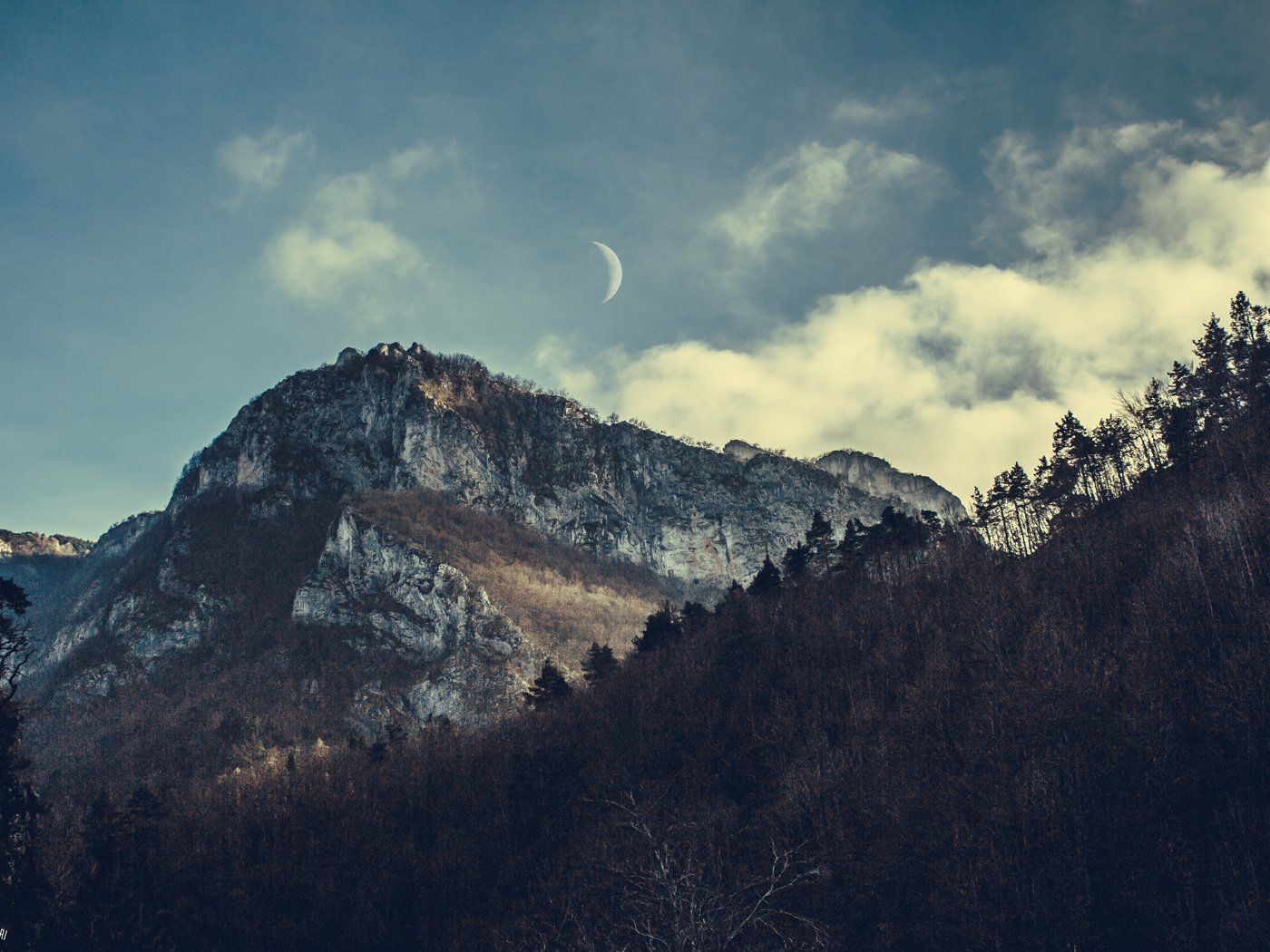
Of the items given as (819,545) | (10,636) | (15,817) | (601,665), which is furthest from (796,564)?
(15,817)

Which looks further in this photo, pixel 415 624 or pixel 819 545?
pixel 415 624

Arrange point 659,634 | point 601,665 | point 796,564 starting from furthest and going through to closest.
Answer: point 601,665 < point 659,634 < point 796,564

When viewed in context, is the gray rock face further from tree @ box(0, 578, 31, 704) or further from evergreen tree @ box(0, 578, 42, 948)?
tree @ box(0, 578, 31, 704)

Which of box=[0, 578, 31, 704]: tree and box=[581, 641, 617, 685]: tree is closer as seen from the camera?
box=[0, 578, 31, 704]: tree

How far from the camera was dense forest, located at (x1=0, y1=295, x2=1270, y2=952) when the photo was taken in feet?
131

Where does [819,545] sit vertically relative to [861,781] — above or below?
above

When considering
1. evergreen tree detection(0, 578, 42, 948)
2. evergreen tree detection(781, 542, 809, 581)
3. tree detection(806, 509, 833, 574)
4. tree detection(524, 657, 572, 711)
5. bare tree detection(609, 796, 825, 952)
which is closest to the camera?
evergreen tree detection(0, 578, 42, 948)

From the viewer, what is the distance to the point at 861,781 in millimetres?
55094

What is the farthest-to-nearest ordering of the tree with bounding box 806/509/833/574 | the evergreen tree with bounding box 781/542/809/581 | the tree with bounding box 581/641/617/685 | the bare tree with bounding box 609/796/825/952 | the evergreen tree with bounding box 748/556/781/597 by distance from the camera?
the tree with bounding box 806/509/833/574
the tree with bounding box 581/641/617/685
the evergreen tree with bounding box 781/542/809/581
the evergreen tree with bounding box 748/556/781/597
the bare tree with bounding box 609/796/825/952

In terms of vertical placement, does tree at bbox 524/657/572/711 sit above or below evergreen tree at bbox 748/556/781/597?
below

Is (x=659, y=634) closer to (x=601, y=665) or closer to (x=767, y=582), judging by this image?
(x=601, y=665)

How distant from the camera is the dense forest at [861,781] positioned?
1571 inches

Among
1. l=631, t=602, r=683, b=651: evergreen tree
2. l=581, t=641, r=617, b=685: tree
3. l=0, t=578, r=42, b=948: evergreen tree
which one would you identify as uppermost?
l=631, t=602, r=683, b=651: evergreen tree

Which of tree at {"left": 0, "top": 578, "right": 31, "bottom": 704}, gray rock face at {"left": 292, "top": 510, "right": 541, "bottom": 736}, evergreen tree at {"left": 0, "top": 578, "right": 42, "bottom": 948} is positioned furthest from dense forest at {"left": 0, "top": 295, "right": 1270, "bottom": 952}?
gray rock face at {"left": 292, "top": 510, "right": 541, "bottom": 736}
